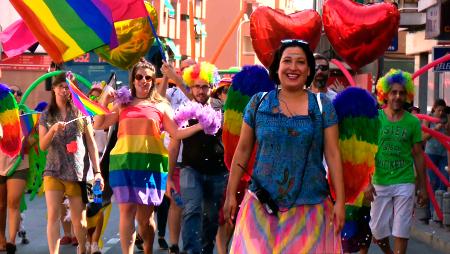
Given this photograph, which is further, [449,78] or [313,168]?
[449,78]

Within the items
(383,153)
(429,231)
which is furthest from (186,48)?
(383,153)

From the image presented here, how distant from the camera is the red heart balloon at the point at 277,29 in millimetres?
8828

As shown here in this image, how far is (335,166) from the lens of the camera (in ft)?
23.3

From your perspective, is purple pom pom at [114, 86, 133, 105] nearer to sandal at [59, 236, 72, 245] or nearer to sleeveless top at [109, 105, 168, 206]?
sleeveless top at [109, 105, 168, 206]

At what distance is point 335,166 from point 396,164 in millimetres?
3571

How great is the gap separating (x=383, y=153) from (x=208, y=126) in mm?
1691

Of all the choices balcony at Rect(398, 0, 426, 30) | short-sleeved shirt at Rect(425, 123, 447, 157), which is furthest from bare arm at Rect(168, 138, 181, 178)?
balcony at Rect(398, 0, 426, 30)

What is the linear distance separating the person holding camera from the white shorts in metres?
3.55

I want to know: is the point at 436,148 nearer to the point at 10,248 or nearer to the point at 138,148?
the point at 10,248

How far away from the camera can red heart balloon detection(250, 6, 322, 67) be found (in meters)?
8.83

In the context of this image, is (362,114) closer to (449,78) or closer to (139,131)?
(139,131)

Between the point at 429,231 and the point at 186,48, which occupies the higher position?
the point at 186,48

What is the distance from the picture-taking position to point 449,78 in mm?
26562

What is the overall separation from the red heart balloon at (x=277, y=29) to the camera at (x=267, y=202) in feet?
6.49
